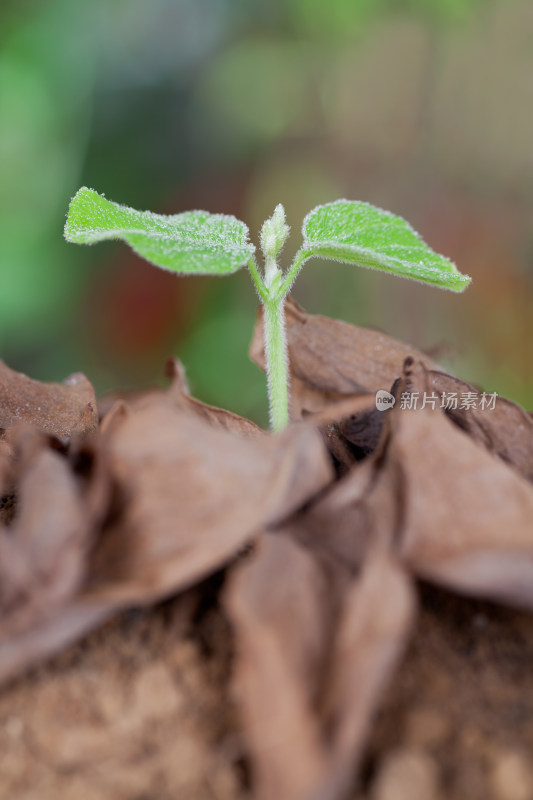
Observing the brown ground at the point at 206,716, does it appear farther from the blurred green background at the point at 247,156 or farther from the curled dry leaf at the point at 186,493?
the blurred green background at the point at 247,156

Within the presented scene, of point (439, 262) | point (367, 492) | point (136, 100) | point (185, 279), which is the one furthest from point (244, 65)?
point (367, 492)

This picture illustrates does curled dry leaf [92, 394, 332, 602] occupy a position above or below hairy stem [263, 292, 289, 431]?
below

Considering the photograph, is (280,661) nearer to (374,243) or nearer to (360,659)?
(360,659)

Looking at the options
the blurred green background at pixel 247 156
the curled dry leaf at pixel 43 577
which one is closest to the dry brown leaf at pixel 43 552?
the curled dry leaf at pixel 43 577

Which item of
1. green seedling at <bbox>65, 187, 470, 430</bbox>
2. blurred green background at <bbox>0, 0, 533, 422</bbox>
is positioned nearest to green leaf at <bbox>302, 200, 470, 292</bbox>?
green seedling at <bbox>65, 187, 470, 430</bbox>

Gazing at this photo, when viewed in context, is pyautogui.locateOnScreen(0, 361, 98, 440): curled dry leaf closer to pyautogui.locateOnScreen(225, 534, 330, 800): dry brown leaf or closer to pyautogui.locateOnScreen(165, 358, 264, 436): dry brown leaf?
pyautogui.locateOnScreen(165, 358, 264, 436): dry brown leaf
